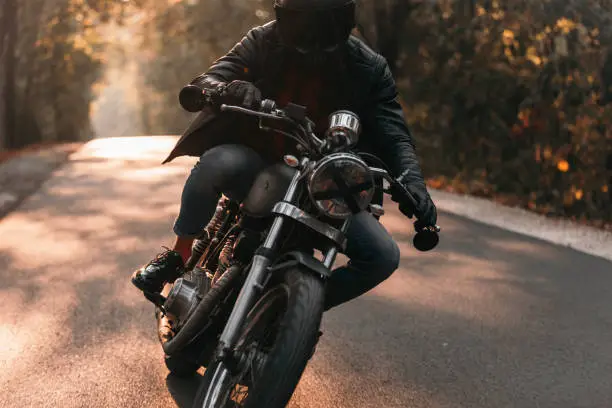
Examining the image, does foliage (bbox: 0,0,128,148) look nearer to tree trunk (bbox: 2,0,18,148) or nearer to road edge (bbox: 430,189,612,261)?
tree trunk (bbox: 2,0,18,148)

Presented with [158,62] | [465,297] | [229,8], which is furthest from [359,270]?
[158,62]

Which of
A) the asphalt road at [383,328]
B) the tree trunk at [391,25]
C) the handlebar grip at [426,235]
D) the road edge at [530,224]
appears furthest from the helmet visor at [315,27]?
the tree trunk at [391,25]

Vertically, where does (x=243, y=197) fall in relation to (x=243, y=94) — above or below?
below

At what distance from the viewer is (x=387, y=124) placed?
11.5ft

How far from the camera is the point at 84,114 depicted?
130 feet

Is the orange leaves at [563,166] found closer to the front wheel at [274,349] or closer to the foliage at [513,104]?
the foliage at [513,104]

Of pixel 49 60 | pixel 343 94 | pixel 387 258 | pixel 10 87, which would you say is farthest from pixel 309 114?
pixel 49 60

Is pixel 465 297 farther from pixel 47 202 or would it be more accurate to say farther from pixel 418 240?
pixel 47 202

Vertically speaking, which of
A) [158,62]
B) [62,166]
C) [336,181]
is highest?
[336,181]

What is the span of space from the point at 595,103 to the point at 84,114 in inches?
1289

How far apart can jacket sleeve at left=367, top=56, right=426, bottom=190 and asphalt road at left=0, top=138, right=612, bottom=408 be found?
127cm

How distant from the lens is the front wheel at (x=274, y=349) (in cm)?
272

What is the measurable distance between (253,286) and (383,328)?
8.76ft

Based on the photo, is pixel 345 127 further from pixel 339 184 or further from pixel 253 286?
pixel 253 286
